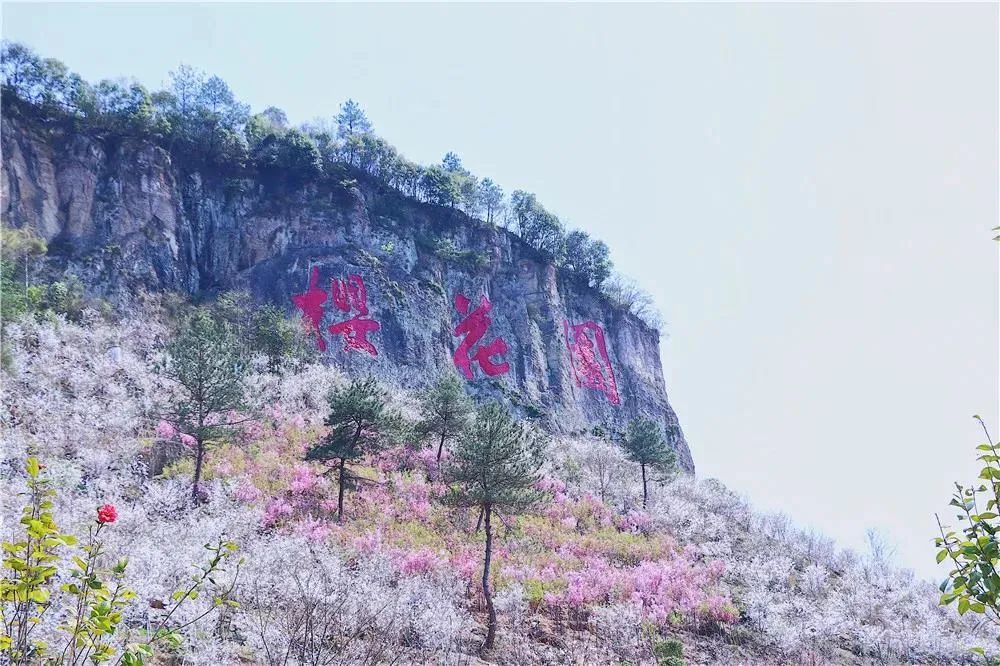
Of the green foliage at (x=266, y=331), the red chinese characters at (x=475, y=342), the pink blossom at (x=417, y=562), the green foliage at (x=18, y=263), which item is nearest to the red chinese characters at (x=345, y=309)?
the green foliage at (x=266, y=331)

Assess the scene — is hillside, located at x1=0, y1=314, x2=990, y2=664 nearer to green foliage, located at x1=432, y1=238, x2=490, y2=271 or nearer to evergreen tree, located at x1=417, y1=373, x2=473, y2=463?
evergreen tree, located at x1=417, y1=373, x2=473, y2=463

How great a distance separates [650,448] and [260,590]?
21523 mm

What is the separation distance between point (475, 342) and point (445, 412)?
18.1 metres

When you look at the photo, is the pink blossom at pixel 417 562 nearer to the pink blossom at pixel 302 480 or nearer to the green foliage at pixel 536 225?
the pink blossom at pixel 302 480

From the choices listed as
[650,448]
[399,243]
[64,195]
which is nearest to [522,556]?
[650,448]

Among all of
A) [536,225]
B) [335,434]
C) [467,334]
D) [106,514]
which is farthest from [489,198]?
[106,514]

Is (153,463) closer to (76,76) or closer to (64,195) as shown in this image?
(64,195)

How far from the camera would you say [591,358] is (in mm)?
51219

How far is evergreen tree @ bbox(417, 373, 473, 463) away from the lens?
1070 inches

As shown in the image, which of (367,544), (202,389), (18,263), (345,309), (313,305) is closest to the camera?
(367,544)

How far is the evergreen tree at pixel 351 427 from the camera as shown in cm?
2102

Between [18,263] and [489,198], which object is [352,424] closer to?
[18,263]

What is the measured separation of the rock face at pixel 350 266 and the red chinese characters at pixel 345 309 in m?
0.09

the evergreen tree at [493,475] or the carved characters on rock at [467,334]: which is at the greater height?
the carved characters on rock at [467,334]
